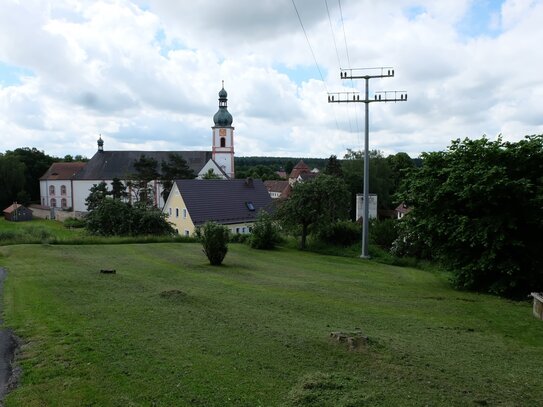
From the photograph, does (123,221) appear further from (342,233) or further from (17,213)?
(17,213)

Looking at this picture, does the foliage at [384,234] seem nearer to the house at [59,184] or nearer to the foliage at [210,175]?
the foliage at [210,175]

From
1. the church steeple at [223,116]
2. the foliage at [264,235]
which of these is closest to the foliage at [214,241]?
the foliage at [264,235]

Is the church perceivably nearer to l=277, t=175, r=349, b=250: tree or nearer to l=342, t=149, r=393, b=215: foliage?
l=342, t=149, r=393, b=215: foliage

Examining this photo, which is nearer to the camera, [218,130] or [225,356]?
[225,356]

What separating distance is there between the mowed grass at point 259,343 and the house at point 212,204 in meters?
24.4

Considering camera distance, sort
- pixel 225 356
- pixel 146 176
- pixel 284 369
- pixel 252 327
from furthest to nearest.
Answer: pixel 146 176 < pixel 252 327 < pixel 225 356 < pixel 284 369

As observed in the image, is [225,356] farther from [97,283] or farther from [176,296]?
[97,283]

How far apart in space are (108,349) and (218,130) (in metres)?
73.6

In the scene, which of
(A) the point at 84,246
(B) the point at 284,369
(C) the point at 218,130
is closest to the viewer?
(B) the point at 284,369

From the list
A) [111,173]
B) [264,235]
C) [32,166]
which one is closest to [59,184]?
[32,166]

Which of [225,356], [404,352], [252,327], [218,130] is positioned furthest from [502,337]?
[218,130]

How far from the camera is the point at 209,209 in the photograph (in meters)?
41.9

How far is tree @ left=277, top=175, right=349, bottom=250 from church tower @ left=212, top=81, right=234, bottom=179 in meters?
50.0

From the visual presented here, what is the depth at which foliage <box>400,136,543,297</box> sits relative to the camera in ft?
A: 49.9
